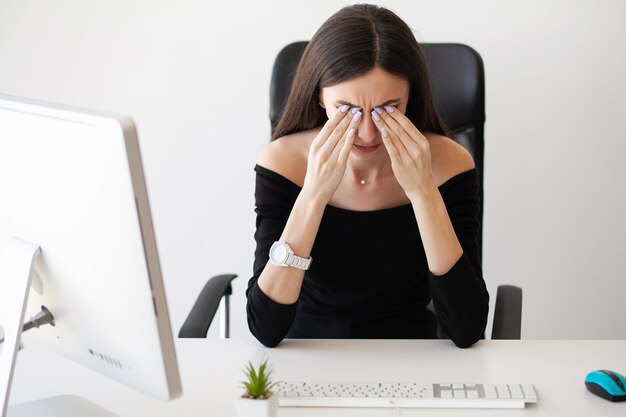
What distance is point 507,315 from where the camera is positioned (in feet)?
5.56

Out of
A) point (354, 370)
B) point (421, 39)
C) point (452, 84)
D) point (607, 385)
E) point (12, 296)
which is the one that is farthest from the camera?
point (421, 39)

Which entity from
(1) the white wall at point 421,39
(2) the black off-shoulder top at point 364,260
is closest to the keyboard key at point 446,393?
(2) the black off-shoulder top at point 364,260

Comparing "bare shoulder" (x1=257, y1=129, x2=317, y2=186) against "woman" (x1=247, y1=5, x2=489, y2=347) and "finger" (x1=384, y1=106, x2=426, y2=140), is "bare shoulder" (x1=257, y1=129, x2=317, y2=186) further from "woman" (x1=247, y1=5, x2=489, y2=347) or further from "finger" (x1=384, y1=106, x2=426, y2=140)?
"finger" (x1=384, y1=106, x2=426, y2=140)

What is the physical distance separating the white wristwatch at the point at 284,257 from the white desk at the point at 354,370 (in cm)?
14

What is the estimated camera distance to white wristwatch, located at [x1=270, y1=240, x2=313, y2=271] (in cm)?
156

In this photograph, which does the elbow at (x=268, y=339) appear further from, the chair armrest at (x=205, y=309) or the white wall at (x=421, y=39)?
the white wall at (x=421, y=39)

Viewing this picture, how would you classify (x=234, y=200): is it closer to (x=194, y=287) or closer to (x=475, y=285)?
(x=194, y=287)

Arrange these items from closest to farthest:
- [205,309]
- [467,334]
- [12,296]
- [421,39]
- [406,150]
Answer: [12,296] → [467,334] → [406,150] → [205,309] → [421,39]

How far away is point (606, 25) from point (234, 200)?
121 cm

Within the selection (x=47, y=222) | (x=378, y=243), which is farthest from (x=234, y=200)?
(x=47, y=222)

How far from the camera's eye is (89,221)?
94 centimetres

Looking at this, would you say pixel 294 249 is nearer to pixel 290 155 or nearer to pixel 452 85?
pixel 290 155

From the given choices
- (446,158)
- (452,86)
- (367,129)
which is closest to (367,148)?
(367,129)

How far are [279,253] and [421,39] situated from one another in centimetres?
123
